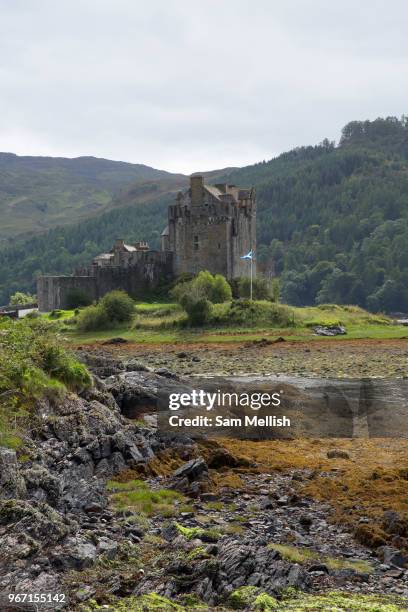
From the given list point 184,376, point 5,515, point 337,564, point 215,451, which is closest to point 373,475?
point 215,451

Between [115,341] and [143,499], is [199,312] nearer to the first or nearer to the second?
[115,341]

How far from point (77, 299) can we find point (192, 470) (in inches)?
2652

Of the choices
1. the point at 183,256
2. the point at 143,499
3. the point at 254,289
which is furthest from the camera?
the point at 183,256

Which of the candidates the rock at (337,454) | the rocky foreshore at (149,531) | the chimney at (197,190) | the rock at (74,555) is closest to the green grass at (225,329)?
the chimney at (197,190)

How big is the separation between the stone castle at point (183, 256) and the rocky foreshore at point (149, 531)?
64.4m

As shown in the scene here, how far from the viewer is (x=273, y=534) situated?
52.4 feet

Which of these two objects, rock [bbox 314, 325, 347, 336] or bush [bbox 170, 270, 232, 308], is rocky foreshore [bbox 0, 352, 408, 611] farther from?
bush [bbox 170, 270, 232, 308]

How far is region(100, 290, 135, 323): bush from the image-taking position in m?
73.1

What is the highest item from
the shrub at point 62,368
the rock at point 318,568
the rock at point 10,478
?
the shrub at point 62,368

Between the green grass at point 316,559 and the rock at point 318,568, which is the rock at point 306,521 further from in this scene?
the rock at point 318,568

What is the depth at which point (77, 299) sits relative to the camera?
8619 centimetres

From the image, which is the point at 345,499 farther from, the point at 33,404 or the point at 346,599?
the point at 33,404

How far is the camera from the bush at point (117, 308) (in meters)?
73.1

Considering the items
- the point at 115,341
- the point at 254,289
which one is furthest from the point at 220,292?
the point at 115,341
